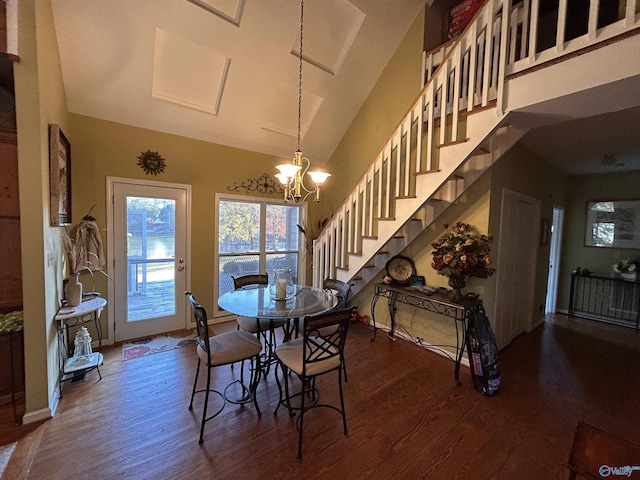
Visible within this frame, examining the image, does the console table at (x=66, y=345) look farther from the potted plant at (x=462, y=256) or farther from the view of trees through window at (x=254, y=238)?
the potted plant at (x=462, y=256)

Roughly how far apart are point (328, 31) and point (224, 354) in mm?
3821

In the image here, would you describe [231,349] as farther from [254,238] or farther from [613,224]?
[613,224]

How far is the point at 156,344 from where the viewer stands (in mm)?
3279

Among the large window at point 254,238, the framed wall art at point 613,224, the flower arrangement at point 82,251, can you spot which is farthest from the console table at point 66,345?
the framed wall art at point 613,224

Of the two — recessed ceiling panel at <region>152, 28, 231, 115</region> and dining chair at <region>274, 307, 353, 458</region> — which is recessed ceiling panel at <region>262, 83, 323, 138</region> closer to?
recessed ceiling panel at <region>152, 28, 231, 115</region>

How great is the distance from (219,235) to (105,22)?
2.56 meters

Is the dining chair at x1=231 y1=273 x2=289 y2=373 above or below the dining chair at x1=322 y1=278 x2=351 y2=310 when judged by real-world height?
below

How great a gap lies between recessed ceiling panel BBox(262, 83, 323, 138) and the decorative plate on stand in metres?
2.55

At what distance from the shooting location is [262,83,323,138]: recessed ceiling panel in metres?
3.84

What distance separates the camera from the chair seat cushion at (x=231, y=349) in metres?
2.00

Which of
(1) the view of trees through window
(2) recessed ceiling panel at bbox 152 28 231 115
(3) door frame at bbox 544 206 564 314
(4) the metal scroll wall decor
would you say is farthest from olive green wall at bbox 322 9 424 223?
(3) door frame at bbox 544 206 564 314

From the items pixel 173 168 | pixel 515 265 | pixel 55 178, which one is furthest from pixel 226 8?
pixel 515 265

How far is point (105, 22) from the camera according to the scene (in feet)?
8.21

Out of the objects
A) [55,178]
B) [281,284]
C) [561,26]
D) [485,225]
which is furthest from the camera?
[485,225]
